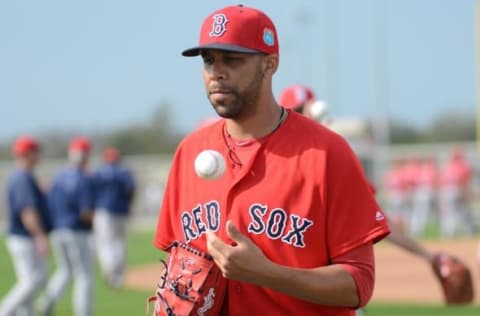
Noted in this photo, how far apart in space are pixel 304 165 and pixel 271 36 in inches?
19.8

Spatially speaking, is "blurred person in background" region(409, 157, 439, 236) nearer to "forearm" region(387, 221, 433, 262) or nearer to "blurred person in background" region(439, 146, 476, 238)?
"blurred person in background" region(439, 146, 476, 238)

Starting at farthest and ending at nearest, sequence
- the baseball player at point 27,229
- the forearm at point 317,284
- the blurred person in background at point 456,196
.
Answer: the blurred person in background at point 456,196, the baseball player at point 27,229, the forearm at point 317,284

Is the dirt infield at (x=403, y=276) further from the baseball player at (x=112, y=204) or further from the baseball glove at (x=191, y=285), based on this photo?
the baseball glove at (x=191, y=285)

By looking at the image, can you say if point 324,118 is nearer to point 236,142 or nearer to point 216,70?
point 236,142

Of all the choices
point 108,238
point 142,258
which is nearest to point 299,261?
point 108,238

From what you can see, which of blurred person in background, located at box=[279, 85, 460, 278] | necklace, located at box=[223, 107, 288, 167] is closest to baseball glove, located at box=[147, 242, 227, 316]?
necklace, located at box=[223, 107, 288, 167]

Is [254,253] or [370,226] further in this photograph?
[370,226]

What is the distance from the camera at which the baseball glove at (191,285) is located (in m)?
3.77

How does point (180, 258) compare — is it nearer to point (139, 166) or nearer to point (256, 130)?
point (256, 130)

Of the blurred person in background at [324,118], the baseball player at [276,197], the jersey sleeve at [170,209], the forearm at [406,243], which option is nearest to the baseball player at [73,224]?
the blurred person in background at [324,118]

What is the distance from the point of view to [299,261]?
3.88m

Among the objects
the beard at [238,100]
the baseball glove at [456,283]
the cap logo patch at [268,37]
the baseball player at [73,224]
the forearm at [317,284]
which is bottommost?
the baseball player at [73,224]

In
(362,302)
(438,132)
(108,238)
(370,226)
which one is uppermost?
(370,226)

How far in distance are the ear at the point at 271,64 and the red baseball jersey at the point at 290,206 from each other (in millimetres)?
220
